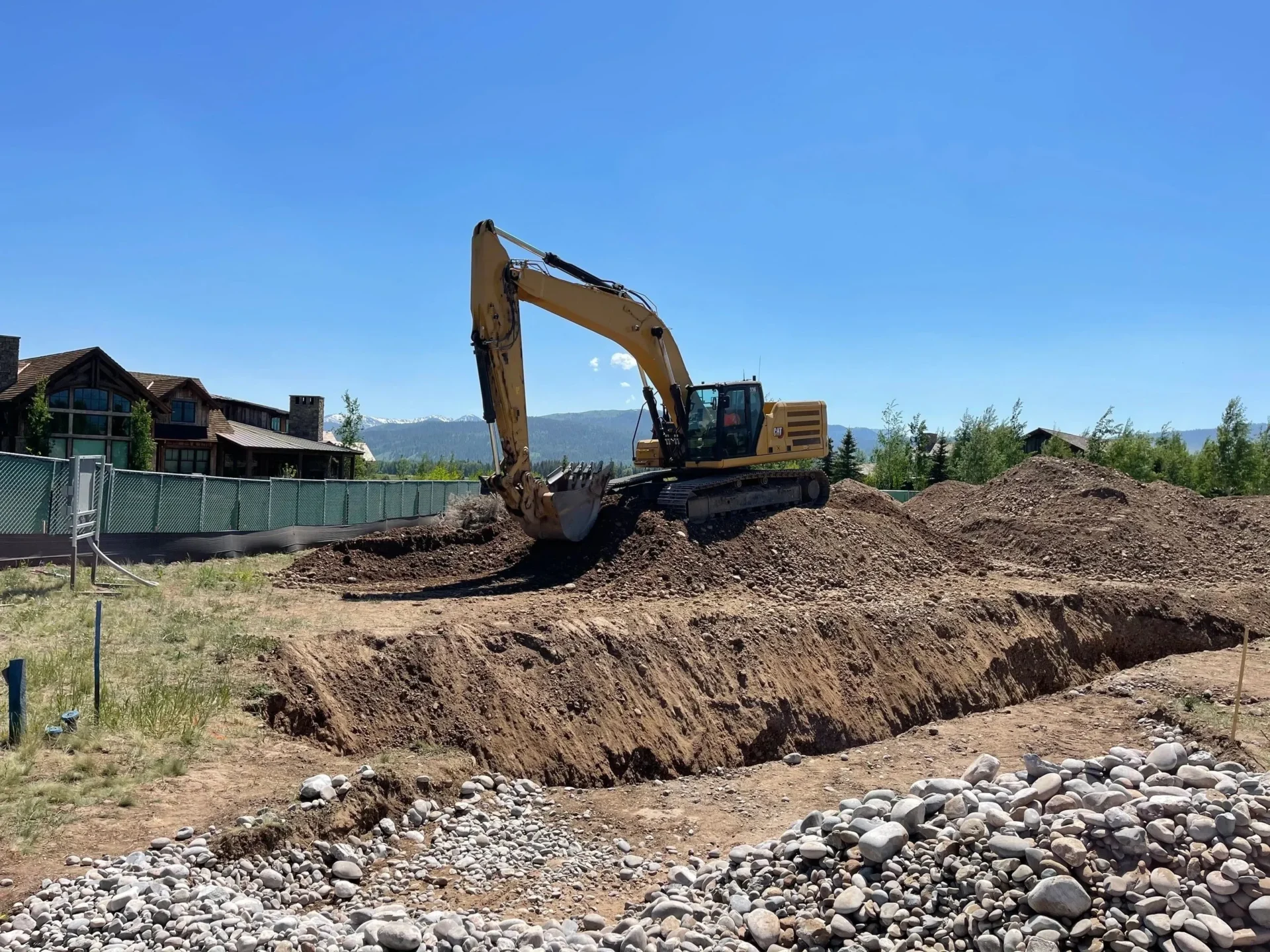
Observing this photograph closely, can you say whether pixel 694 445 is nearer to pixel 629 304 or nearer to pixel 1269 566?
pixel 629 304

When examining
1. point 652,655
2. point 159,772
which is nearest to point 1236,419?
point 652,655

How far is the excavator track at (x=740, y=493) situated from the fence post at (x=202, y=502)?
373 inches

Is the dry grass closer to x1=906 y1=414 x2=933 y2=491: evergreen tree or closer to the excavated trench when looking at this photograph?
the excavated trench

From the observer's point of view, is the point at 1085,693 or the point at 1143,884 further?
the point at 1085,693

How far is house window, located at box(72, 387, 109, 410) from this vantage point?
31.3 m

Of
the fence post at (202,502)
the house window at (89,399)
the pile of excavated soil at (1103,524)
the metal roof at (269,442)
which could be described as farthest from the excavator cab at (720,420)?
the house window at (89,399)

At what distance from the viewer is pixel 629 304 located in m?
15.7

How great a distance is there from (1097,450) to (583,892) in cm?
4138

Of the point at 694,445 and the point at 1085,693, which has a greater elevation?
the point at 694,445

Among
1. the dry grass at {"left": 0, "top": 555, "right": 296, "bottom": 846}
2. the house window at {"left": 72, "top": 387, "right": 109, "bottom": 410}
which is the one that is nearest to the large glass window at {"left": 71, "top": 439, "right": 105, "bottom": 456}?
the house window at {"left": 72, "top": 387, "right": 109, "bottom": 410}

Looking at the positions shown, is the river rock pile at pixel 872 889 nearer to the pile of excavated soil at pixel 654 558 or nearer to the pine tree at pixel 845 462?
the pile of excavated soil at pixel 654 558

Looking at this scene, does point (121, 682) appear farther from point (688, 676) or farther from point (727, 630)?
point (727, 630)

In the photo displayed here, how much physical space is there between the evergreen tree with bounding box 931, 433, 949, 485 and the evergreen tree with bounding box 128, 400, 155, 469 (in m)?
36.7

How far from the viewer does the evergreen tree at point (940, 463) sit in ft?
154
